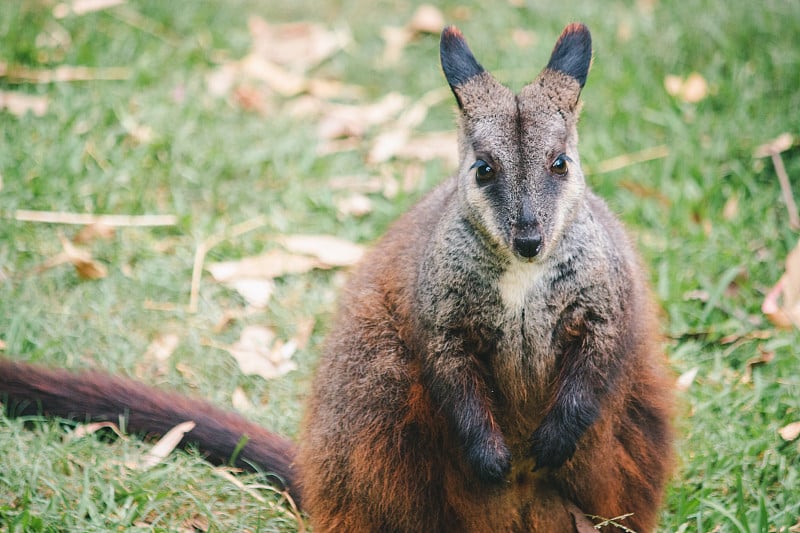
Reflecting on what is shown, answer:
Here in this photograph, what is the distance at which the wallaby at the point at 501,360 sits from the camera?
3148 millimetres

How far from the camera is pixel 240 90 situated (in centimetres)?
654

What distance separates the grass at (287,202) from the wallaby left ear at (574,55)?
1.62 m

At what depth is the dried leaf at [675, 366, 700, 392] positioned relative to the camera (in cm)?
439

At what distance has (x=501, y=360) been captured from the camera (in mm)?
3240

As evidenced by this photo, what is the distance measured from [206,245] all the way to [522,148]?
2670mm

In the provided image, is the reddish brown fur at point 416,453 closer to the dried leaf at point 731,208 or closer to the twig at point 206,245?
the twig at point 206,245

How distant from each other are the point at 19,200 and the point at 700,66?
4.49m

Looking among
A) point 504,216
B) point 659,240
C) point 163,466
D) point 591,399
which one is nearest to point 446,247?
point 504,216

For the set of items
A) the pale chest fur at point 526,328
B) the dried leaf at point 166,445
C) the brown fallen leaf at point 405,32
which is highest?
the brown fallen leaf at point 405,32

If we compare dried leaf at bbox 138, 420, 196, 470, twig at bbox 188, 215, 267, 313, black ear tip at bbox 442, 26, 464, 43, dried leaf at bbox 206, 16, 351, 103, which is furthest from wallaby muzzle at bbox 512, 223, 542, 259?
dried leaf at bbox 206, 16, 351, 103

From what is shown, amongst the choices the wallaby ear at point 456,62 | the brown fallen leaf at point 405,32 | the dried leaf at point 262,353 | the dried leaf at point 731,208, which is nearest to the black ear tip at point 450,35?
the wallaby ear at point 456,62

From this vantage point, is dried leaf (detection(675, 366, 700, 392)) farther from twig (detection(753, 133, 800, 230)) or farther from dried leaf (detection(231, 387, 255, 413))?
dried leaf (detection(231, 387, 255, 413))

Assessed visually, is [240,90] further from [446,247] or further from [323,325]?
[446,247]

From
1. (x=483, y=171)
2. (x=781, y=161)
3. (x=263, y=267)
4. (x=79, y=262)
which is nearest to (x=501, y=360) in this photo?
(x=483, y=171)
